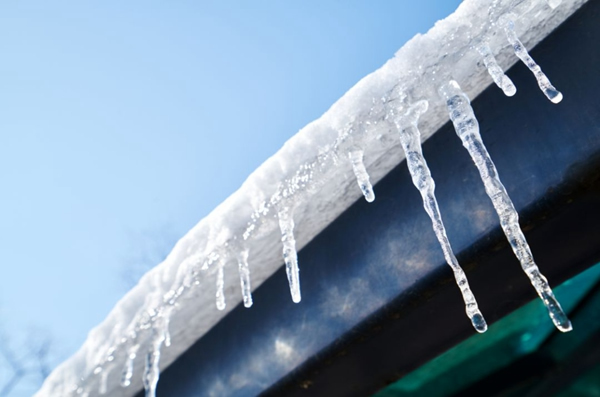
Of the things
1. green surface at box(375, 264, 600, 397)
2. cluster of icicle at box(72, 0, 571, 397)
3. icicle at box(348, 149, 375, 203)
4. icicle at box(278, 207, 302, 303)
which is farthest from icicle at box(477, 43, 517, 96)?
green surface at box(375, 264, 600, 397)

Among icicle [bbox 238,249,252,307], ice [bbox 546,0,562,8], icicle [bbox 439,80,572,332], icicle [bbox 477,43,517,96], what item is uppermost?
ice [bbox 546,0,562,8]

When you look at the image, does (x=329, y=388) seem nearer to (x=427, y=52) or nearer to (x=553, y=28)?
(x=427, y=52)

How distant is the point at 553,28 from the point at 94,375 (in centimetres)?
191

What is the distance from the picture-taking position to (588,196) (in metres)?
1.08

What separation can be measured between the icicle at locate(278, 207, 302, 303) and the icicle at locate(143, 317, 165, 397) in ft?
1.81

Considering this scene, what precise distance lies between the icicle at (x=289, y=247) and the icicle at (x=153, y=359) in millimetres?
553

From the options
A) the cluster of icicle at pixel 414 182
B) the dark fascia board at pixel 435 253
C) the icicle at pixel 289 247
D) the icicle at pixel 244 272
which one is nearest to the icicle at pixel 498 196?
the cluster of icicle at pixel 414 182

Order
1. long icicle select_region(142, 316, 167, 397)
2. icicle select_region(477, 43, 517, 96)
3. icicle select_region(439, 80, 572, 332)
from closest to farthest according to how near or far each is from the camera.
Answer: icicle select_region(439, 80, 572, 332) → icicle select_region(477, 43, 517, 96) → long icicle select_region(142, 316, 167, 397)

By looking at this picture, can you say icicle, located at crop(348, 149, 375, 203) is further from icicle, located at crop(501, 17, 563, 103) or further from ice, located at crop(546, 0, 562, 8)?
ice, located at crop(546, 0, 562, 8)

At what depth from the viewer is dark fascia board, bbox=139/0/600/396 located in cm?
112

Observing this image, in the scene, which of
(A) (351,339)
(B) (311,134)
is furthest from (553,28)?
(A) (351,339)

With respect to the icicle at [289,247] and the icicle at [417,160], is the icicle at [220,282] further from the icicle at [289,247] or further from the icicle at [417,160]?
the icicle at [417,160]

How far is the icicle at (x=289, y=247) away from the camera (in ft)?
4.46

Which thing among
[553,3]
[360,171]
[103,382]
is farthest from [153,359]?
[553,3]
